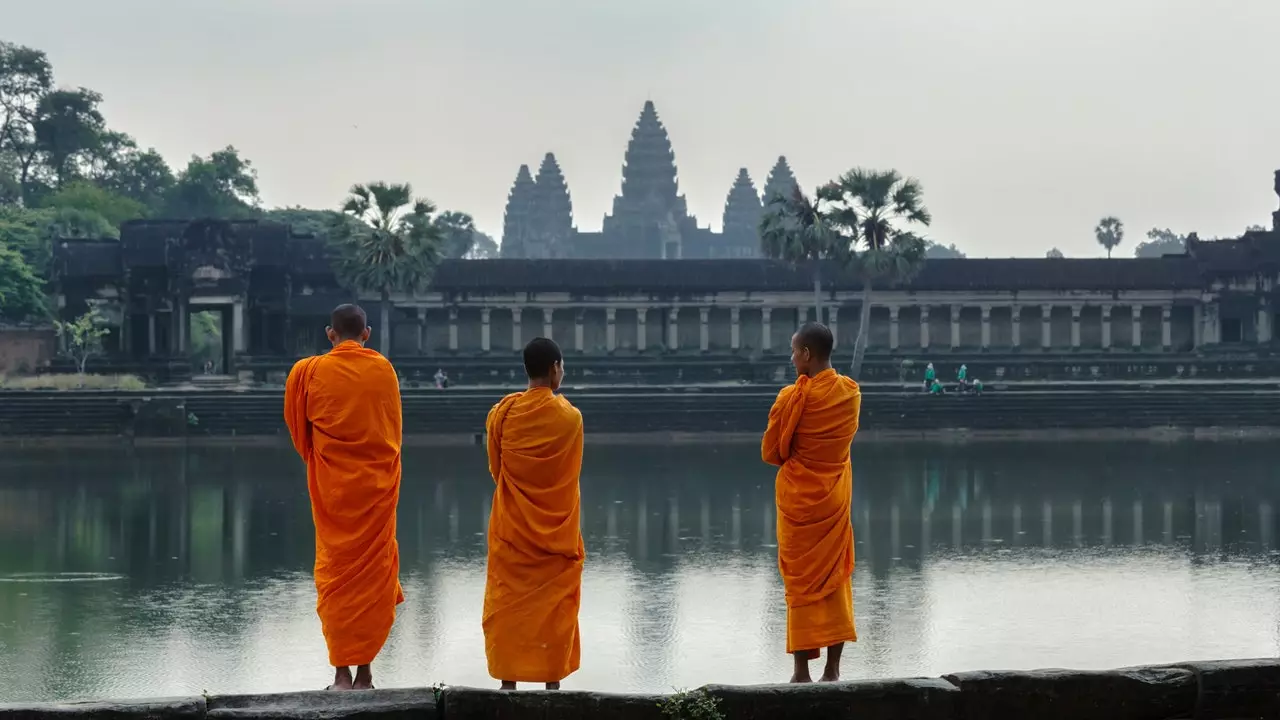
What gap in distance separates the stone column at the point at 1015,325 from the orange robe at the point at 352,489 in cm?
4098

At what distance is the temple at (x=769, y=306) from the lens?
43469mm

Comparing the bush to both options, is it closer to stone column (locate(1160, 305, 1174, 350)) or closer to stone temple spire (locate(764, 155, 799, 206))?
stone column (locate(1160, 305, 1174, 350))

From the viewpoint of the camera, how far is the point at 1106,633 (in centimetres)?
984

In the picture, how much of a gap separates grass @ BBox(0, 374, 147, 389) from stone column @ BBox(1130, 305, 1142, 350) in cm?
2890

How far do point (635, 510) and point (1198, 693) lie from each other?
35.2 ft

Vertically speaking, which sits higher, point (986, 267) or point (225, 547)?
point (986, 267)

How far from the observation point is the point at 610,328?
46188 millimetres

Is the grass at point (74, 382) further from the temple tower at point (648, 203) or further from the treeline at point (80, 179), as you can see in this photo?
the temple tower at point (648, 203)

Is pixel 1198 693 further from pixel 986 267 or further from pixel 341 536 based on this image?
pixel 986 267

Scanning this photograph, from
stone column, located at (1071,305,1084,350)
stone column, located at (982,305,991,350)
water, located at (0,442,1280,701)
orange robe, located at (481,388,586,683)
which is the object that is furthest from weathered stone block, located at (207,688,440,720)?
stone column, located at (1071,305,1084,350)

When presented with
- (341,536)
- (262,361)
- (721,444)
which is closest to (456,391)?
(721,444)

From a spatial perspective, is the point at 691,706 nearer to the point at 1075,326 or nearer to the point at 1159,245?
the point at 1075,326

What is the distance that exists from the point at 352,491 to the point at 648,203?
104 m

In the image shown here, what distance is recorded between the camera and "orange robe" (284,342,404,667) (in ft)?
22.9
